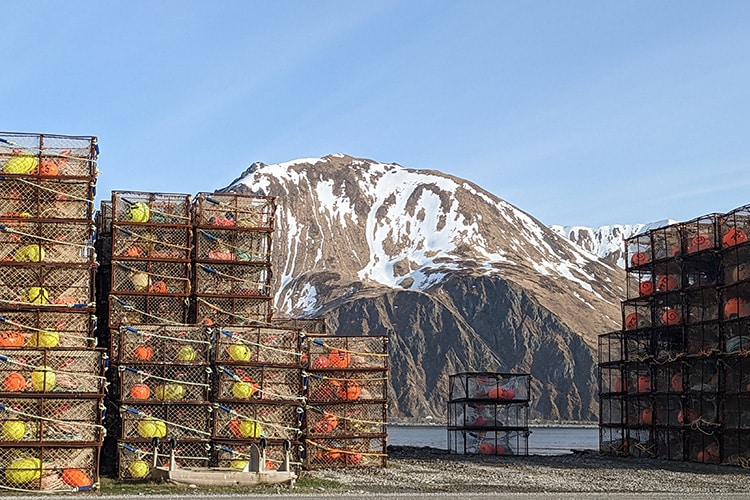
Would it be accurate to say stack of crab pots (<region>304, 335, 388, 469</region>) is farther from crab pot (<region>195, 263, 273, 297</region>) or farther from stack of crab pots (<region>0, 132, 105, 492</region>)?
stack of crab pots (<region>0, 132, 105, 492</region>)

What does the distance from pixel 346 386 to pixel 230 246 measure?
6.46m

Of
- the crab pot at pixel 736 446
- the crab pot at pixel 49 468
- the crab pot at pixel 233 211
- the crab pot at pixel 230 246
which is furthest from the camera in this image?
the crab pot at pixel 736 446

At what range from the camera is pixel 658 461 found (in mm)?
49219

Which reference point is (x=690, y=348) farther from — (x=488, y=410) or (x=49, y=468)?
(x=49, y=468)

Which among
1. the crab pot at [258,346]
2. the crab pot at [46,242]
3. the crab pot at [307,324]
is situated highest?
the crab pot at [46,242]

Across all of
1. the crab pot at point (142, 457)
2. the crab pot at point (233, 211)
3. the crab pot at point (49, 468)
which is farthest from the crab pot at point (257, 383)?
the crab pot at point (233, 211)

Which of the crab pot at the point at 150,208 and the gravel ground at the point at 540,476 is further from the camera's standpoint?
the crab pot at the point at 150,208

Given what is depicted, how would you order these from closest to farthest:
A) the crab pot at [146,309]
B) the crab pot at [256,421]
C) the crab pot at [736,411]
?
the crab pot at [256,421]
the crab pot at [146,309]
the crab pot at [736,411]

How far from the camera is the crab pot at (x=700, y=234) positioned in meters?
48.2

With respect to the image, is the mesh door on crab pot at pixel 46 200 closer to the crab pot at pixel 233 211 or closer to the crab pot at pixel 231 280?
the crab pot at pixel 233 211

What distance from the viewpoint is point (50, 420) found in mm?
30578

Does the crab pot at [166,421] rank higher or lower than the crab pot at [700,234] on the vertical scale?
lower

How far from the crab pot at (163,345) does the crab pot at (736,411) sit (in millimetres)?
21855

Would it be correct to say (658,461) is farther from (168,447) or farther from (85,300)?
(85,300)
